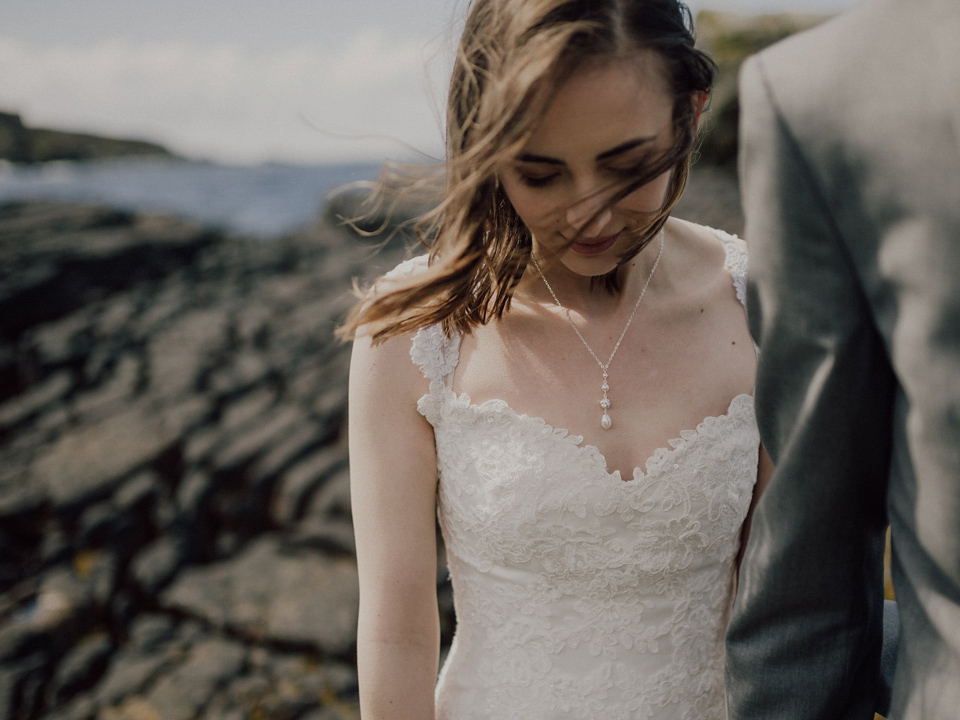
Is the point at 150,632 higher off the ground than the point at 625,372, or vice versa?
the point at 625,372

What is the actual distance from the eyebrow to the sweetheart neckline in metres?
0.57

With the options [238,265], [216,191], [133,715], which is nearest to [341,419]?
[133,715]

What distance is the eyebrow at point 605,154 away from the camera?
1.37m

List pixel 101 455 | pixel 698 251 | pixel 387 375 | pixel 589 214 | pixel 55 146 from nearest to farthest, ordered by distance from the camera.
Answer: pixel 589 214, pixel 387 375, pixel 698 251, pixel 101 455, pixel 55 146

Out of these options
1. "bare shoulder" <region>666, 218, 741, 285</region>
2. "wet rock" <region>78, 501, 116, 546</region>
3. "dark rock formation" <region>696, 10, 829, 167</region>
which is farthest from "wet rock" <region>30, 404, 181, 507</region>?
"dark rock formation" <region>696, 10, 829, 167</region>

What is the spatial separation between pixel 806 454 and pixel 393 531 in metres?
1.00

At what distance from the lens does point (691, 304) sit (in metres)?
1.85

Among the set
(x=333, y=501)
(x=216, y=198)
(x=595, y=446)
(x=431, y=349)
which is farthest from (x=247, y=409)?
(x=216, y=198)

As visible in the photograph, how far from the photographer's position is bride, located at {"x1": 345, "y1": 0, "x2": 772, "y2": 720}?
5.05 feet

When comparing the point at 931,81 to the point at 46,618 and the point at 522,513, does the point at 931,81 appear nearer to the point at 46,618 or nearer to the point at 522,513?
the point at 522,513

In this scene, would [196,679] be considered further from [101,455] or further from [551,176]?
[551,176]

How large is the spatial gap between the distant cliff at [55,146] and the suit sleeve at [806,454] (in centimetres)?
4836

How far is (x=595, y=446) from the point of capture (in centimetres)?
163

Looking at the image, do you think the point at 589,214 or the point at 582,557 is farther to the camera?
the point at 582,557
